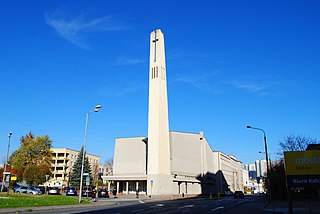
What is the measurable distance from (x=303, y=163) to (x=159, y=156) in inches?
1552

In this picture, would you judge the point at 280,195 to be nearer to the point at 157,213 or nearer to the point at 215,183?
the point at 157,213

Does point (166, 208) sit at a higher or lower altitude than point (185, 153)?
lower

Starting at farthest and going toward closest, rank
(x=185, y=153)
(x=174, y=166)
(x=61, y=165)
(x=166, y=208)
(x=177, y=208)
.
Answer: (x=61, y=165) < (x=185, y=153) < (x=174, y=166) < (x=177, y=208) < (x=166, y=208)

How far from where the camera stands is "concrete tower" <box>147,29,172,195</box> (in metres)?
55.1

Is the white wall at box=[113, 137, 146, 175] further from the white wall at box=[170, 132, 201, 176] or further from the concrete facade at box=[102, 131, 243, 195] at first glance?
the white wall at box=[170, 132, 201, 176]

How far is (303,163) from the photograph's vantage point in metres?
17.7

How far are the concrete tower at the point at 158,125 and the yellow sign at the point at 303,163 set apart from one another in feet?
127

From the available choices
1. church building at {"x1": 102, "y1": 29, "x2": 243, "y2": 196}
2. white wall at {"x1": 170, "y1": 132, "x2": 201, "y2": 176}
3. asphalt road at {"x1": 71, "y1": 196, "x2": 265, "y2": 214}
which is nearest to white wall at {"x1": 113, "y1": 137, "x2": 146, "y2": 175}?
church building at {"x1": 102, "y1": 29, "x2": 243, "y2": 196}

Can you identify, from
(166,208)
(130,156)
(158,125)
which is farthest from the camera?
(130,156)

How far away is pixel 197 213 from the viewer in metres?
21.0

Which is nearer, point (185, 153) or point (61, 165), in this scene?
point (185, 153)

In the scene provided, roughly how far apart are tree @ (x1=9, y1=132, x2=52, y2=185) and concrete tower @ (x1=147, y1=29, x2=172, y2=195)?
27783 millimetres

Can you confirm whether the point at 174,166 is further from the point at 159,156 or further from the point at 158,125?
the point at 158,125

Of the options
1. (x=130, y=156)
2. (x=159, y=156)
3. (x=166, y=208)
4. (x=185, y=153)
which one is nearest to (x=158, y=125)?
(x=159, y=156)
